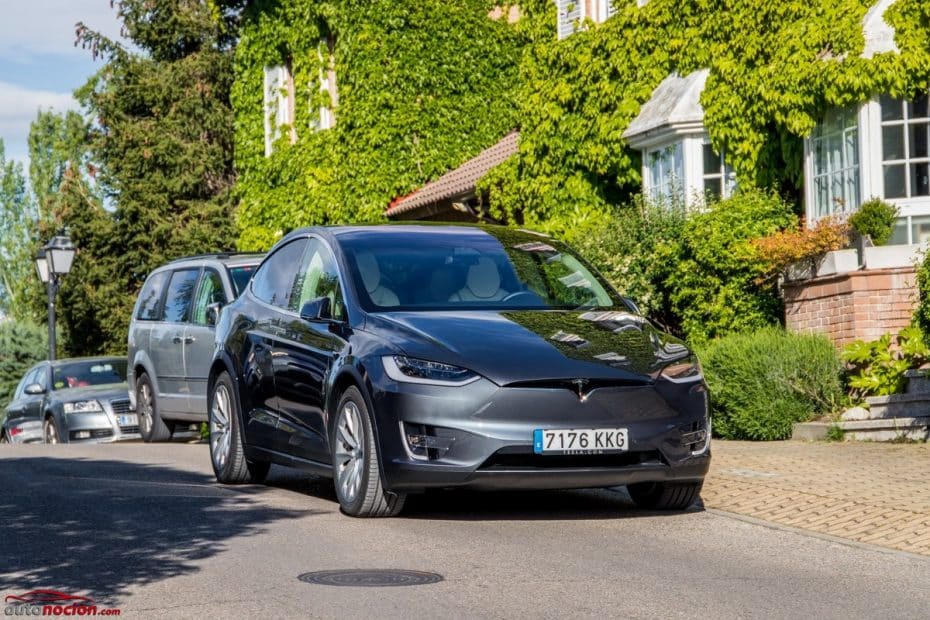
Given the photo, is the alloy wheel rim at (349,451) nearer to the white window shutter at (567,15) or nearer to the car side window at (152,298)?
the car side window at (152,298)

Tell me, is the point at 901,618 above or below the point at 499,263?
below

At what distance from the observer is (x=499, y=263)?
9.88 meters

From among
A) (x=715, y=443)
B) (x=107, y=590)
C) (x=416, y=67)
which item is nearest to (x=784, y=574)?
(x=107, y=590)

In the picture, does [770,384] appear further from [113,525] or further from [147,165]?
[147,165]

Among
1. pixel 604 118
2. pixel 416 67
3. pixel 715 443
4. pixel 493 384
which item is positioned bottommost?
pixel 715 443

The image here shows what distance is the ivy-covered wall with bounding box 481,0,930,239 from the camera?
17016 mm

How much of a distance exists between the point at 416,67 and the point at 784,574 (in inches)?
858

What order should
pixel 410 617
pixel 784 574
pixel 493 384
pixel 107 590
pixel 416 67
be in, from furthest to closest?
pixel 416 67
pixel 493 384
pixel 784 574
pixel 107 590
pixel 410 617

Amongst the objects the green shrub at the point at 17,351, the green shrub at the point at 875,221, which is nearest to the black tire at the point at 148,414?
the green shrub at the point at 875,221

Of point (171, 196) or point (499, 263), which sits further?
point (171, 196)

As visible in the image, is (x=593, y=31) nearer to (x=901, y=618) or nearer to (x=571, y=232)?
(x=571, y=232)

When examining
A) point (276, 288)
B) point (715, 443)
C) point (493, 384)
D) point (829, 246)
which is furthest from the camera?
point (829, 246)

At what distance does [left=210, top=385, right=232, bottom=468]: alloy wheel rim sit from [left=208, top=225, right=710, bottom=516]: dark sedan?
1.90 ft

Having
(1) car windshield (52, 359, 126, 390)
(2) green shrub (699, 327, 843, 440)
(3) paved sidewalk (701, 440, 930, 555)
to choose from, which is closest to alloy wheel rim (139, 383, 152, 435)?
(1) car windshield (52, 359, 126, 390)
